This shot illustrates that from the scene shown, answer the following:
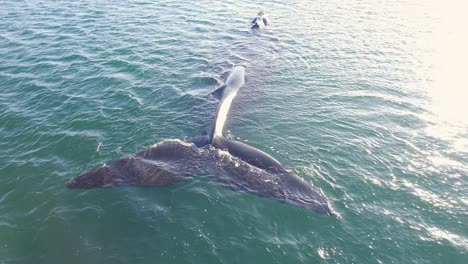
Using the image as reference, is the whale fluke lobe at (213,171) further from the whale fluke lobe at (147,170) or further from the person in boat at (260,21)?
the person in boat at (260,21)

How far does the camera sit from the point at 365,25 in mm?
34281

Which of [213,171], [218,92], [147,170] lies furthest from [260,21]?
[147,170]

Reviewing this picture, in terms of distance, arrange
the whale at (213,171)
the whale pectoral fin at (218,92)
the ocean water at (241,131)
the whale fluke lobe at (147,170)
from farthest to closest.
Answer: the whale pectoral fin at (218,92), the whale fluke lobe at (147,170), the whale at (213,171), the ocean water at (241,131)

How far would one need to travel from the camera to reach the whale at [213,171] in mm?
13656

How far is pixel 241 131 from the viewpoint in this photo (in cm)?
1847

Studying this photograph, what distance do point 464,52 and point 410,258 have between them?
22.9m

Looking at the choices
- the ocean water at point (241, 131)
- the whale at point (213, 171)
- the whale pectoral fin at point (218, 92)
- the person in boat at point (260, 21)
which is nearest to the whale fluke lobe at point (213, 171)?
the whale at point (213, 171)

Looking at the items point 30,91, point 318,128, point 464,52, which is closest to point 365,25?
point 464,52

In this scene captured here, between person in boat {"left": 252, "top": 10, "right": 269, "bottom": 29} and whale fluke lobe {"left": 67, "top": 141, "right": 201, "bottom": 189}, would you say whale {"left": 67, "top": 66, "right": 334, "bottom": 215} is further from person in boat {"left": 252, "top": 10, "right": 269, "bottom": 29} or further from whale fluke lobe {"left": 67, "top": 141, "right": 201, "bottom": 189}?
person in boat {"left": 252, "top": 10, "right": 269, "bottom": 29}

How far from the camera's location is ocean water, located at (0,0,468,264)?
12180 mm

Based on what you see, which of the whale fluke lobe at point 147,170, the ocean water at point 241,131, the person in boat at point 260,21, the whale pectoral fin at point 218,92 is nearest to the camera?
the ocean water at point 241,131

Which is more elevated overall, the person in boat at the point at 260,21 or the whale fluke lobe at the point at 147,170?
the person in boat at the point at 260,21

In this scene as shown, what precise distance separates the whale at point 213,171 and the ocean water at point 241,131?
0.46m

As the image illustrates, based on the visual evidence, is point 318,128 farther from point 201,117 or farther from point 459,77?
point 459,77
